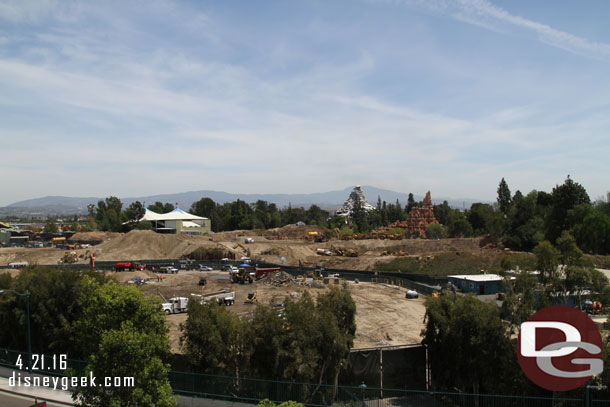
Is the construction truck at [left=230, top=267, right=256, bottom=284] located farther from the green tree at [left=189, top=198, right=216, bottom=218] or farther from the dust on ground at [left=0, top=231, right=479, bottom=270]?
the green tree at [left=189, top=198, right=216, bottom=218]

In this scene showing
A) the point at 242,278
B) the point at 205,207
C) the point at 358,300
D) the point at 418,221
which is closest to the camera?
the point at 358,300

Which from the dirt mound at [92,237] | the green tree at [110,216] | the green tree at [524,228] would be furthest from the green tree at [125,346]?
the green tree at [110,216]

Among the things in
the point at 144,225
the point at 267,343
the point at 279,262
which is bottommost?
the point at 279,262

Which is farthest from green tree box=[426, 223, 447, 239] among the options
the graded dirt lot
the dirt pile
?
the dirt pile

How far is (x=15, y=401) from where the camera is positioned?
21688 mm

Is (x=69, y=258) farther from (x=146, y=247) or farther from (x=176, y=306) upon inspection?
(x=176, y=306)

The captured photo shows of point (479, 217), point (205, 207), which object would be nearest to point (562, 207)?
point (479, 217)

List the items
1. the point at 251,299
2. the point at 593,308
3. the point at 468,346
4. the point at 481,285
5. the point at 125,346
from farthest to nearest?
the point at 481,285
the point at 251,299
the point at 593,308
the point at 468,346
the point at 125,346

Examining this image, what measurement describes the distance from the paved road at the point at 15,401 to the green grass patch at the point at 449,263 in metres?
54.5

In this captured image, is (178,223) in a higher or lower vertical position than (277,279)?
higher

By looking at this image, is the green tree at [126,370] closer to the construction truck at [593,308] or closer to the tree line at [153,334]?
the tree line at [153,334]

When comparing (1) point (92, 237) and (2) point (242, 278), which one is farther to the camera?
(1) point (92, 237)
